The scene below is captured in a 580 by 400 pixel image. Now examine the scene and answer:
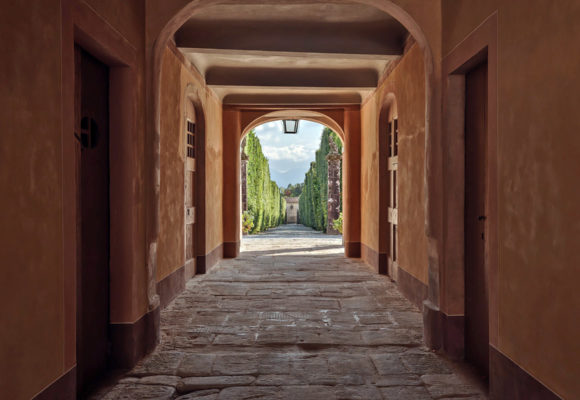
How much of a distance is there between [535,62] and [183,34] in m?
4.62

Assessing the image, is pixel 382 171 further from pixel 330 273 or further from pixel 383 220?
pixel 330 273

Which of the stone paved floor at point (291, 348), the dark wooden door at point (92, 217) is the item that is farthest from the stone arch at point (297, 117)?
the dark wooden door at point (92, 217)

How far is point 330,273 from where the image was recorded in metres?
7.80

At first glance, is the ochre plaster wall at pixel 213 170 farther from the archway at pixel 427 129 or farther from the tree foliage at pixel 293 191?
the tree foliage at pixel 293 191

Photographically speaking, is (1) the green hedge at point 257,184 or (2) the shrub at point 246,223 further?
(1) the green hedge at point 257,184

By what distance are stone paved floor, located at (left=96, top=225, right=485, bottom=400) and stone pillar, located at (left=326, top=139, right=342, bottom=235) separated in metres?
9.14

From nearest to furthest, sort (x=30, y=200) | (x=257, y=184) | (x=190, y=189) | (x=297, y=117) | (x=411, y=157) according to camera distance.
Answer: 1. (x=30, y=200)
2. (x=411, y=157)
3. (x=190, y=189)
4. (x=297, y=117)
5. (x=257, y=184)

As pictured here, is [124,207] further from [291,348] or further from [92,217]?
[291,348]

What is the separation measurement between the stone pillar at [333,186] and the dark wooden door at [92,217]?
42.2 ft

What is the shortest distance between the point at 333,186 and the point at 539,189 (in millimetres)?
13788

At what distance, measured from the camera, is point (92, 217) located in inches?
129

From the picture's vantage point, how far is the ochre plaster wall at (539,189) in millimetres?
2061

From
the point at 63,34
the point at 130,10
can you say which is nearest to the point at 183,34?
the point at 130,10

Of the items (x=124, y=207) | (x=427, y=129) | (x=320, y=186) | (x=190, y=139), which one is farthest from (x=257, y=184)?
(x=124, y=207)
